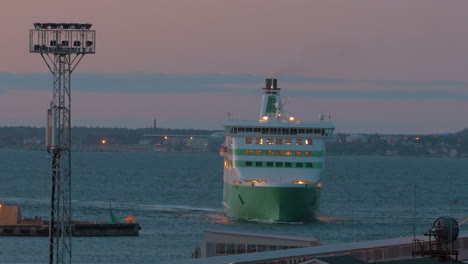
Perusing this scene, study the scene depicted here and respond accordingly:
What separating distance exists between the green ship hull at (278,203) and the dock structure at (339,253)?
105 ft

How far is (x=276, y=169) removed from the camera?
2680 inches

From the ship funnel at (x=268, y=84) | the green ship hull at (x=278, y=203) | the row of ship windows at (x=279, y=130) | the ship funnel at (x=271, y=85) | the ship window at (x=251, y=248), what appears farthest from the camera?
the ship funnel at (x=271, y=85)

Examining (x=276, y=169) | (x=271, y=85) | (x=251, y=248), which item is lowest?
(x=251, y=248)

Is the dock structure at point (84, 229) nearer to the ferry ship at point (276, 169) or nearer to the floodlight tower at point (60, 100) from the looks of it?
the ferry ship at point (276, 169)

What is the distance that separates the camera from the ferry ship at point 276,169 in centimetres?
6756

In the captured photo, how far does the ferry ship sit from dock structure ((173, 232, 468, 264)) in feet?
106

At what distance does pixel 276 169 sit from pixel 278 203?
192cm

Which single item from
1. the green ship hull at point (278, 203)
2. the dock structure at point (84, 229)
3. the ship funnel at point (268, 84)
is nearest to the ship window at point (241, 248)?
the dock structure at point (84, 229)

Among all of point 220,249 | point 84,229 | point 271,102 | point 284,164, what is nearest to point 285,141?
point 284,164

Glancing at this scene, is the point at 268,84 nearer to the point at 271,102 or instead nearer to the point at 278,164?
the point at 271,102

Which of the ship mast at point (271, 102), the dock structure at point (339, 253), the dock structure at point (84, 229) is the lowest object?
the dock structure at point (84, 229)

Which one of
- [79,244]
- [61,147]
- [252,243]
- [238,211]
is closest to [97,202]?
[238,211]

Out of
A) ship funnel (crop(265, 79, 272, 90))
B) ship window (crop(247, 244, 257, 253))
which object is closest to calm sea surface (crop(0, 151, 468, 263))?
ship window (crop(247, 244, 257, 253))

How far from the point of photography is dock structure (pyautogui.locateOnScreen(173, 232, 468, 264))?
29.5m
